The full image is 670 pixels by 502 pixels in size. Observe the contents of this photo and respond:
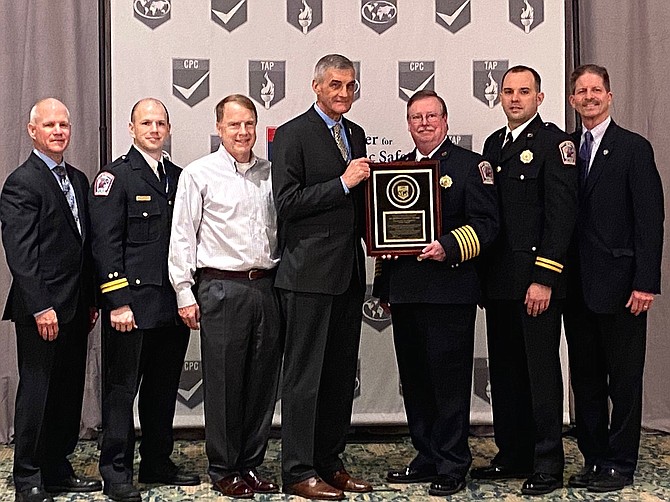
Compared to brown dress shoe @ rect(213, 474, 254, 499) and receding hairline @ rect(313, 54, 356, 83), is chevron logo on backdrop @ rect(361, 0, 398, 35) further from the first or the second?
brown dress shoe @ rect(213, 474, 254, 499)

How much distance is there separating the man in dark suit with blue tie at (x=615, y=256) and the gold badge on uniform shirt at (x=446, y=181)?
55 centimetres

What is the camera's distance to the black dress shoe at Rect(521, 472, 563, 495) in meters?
3.78

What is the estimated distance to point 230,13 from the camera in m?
4.76

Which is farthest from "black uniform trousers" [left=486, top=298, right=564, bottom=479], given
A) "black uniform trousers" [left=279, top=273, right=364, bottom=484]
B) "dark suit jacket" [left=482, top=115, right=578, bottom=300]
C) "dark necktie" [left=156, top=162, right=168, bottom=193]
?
"dark necktie" [left=156, top=162, right=168, bottom=193]

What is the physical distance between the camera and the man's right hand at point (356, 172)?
3.69 m

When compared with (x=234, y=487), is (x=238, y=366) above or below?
above

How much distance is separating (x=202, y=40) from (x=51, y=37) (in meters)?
0.77

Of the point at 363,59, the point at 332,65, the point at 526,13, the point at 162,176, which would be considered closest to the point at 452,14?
the point at 526,13

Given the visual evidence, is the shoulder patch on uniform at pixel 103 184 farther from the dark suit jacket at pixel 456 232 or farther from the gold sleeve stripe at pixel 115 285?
the dark suit jacket at pixel 456 232

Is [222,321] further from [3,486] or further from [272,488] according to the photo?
[3,486]

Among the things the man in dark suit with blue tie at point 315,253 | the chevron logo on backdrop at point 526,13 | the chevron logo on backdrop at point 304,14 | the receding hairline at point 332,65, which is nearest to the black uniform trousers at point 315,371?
the man in dark suit with blue tie at point 315,253

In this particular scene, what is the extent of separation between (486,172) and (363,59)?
1263mm

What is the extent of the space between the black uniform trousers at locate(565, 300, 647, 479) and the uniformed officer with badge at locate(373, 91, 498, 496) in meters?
0.48

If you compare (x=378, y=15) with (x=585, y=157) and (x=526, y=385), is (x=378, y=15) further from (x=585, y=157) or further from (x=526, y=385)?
(x=526, y=385)
